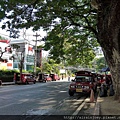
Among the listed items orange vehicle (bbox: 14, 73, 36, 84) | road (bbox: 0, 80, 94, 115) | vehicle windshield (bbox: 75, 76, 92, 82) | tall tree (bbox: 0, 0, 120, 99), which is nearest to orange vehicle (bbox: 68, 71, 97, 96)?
vehicle windshield (bbox: 75, 76, 92, 82)

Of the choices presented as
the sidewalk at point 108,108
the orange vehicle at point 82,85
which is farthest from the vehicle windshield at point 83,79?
the sidewalk at point 108,108

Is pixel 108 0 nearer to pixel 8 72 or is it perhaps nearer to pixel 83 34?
pixel 83 34

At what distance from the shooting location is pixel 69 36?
83.3 feet

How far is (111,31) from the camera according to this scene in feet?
40.8

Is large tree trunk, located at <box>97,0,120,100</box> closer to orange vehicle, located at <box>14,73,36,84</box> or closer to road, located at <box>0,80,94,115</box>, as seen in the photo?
road, located at <box>0,80,94,115</box>

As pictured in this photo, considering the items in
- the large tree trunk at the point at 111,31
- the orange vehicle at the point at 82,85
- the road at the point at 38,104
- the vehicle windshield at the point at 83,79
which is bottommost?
the road at the point at 38,104

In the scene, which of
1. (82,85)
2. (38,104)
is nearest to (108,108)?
(38,104)

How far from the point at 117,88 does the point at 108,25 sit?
12.8 feet

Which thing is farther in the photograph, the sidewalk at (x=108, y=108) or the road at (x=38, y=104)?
the road at (x=38, y=104)

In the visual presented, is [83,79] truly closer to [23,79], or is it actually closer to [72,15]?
[72,15]

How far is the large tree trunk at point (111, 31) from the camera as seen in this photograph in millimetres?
11750

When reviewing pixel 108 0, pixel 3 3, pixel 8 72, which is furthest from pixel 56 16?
pixel 8 72

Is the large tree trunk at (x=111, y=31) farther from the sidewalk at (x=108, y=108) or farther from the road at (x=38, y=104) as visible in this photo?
the road at (x=38, y=104)

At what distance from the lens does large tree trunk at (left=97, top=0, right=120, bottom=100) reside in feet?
38.5
